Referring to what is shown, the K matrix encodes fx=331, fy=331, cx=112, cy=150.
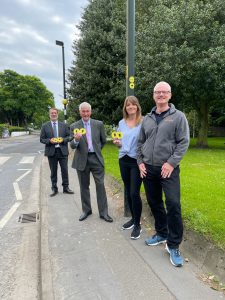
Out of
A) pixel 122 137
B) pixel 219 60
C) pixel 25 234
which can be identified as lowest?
pixel 25 234

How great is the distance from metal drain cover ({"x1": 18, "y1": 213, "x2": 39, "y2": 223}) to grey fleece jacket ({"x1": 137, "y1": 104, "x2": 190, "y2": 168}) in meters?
3.21

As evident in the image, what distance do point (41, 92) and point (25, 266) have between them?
244ft

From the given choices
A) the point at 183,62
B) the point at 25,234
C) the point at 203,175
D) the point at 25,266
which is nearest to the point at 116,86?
the point at 183,62

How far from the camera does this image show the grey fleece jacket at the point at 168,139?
3.76 meters

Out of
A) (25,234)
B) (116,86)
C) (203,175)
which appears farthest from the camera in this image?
(116,86)

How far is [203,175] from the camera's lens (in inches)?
336

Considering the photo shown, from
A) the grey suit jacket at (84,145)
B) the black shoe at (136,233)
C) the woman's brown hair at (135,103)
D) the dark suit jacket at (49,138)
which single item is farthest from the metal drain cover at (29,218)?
the woman's brown hair at (135,103)

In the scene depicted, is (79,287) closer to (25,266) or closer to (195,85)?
(25,266)

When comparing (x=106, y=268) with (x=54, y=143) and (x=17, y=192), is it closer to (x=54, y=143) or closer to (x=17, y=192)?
(x=54, y=143)

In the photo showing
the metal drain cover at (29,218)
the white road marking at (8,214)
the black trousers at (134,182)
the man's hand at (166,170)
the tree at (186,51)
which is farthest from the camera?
the tree at (186,51)

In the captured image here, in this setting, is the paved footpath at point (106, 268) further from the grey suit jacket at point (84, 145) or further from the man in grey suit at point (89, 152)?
the grey suit jacket at point (84, 145)

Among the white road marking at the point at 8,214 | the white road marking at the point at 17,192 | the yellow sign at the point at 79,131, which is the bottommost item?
the white road marking at the point at 17,192

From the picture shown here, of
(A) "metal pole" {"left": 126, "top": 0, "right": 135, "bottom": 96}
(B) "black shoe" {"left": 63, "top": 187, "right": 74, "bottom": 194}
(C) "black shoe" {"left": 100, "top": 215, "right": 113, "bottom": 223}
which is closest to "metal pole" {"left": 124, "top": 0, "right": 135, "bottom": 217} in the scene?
(A) "metal pole" {"left": 126, "top": 0, "right": 135, "bottom": 96}

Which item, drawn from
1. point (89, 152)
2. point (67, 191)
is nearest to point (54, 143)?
point (67, 191)
